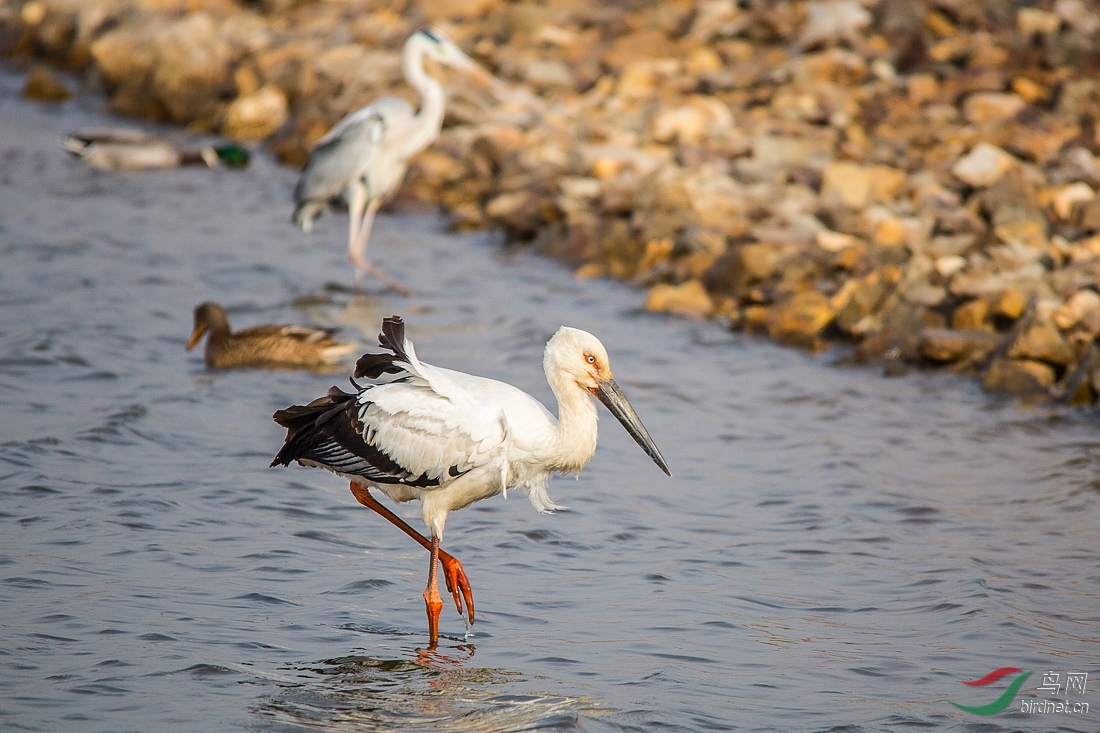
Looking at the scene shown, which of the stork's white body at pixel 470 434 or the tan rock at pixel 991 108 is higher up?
the tan rock at pixel 991 108

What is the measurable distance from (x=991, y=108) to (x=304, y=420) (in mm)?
10692

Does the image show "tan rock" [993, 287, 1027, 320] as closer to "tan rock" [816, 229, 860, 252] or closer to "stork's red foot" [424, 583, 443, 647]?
"tan rock" [816, 229, 860, 252]

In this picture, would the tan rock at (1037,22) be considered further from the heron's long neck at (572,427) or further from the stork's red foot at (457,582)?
the stork's red foot at (457,582)

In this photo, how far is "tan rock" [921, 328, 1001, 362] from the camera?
31.9 ft

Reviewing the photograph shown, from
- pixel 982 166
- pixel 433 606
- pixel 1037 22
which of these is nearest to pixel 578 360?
pixel 433 606

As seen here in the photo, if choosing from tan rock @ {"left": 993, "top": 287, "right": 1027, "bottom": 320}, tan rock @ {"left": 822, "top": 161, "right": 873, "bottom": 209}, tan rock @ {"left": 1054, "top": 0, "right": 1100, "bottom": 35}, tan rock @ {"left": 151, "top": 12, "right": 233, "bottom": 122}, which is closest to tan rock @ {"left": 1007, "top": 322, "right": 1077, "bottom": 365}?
tan rock @ {"left": 993, "top": 287, "right": 1027, "bottom": 320}

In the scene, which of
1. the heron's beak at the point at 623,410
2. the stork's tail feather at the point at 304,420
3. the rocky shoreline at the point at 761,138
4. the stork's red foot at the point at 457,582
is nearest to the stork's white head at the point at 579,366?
the heron's beak at the point at 623,410

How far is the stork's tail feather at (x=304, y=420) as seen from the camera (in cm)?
603

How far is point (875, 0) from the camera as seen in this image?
674 inches

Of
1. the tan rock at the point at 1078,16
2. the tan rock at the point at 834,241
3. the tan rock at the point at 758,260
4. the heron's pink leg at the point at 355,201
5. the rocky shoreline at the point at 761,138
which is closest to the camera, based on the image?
the rocky shoreline at the point at 761,138

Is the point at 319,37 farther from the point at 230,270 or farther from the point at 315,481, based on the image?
the point at 315,481

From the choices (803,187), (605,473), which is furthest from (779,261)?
(605,473)

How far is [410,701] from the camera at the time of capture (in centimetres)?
489

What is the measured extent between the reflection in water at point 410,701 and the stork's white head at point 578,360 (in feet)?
4.38
